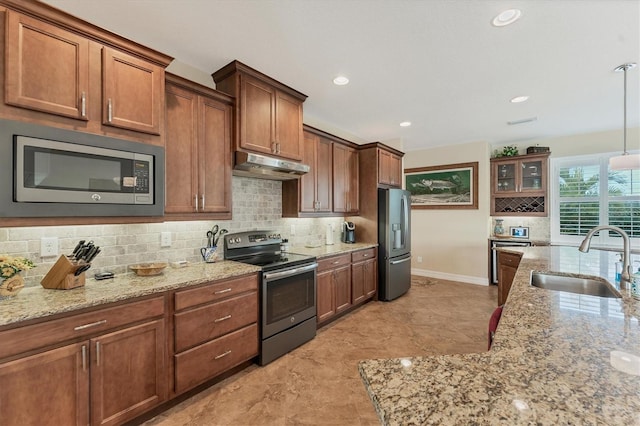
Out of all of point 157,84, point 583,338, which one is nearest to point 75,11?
point 157,84

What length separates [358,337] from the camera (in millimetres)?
3012

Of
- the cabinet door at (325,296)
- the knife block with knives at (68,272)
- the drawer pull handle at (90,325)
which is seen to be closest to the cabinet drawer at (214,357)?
the drawer pull handle at (90,325)

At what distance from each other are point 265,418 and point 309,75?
2.89 meters

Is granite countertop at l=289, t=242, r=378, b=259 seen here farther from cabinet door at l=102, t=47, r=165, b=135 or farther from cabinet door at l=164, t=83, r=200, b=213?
cabinet door at l=102, t=47, r=165, b=135

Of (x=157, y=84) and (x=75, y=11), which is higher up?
(x=75, y=11)

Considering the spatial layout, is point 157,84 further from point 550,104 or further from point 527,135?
point 527,135

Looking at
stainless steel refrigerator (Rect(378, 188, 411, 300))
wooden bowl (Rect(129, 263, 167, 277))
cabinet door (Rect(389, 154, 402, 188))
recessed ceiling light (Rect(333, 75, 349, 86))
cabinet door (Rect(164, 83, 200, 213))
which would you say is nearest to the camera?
wooden bowl (Rect(129, 263, 167, 277))

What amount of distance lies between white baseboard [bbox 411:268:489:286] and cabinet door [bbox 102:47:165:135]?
18.0 feet

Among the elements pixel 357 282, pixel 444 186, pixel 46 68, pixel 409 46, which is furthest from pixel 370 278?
pixel 46 68

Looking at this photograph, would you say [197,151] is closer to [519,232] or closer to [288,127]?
[288,127]

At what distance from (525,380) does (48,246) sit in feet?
8.58

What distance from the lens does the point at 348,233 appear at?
4172 millimetres

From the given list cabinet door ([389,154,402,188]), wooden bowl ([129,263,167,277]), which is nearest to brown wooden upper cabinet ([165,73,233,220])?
wooden bowl ([129,263,167,277])

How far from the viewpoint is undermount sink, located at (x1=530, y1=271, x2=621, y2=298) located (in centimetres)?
189
